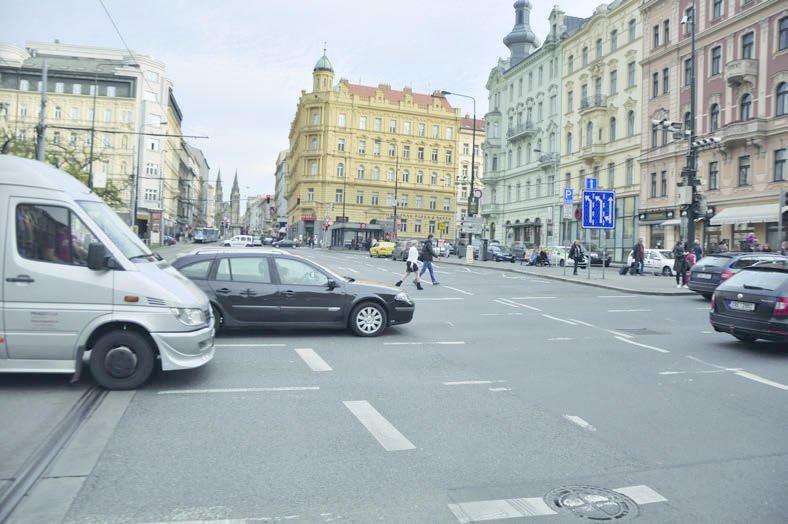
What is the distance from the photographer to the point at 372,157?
90250 mm

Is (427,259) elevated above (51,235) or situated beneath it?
situated beneath

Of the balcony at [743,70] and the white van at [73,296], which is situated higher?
the balcony at [743,70]

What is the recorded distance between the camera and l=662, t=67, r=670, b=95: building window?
145 ft

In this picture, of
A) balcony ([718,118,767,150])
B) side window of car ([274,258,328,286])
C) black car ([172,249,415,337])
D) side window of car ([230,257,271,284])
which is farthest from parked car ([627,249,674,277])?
side window of car ([230,257,271,284])

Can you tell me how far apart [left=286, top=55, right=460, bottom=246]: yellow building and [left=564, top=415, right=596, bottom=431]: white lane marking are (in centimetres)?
7702

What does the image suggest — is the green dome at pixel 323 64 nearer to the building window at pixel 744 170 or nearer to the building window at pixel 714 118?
the building window at pixel 714 118

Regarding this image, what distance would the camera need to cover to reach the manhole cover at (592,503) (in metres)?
4.15

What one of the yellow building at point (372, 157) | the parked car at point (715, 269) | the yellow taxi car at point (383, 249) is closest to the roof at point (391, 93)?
the yellow building at point (372, 157)

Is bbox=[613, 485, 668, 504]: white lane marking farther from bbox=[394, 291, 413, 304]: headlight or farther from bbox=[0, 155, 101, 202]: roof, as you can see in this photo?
bbox=[394, 291, 413, 304]: headlight

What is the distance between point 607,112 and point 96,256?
164 ft

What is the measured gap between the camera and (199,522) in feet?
12.7

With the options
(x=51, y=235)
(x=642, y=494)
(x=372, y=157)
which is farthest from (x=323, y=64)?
(x=642, y=494)

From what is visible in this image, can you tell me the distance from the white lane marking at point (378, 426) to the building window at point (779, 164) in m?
35.2

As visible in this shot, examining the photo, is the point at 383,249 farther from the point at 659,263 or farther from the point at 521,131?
the point at 659,263
